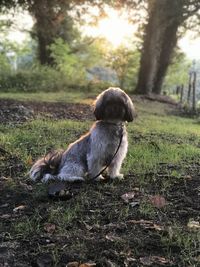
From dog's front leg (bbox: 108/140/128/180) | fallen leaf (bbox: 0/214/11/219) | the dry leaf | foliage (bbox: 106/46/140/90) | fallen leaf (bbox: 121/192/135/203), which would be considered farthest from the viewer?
foliage (bbox: 106/46/140/90)

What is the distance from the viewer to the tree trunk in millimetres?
26938

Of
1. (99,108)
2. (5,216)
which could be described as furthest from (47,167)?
(5,216)

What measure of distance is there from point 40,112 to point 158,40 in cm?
1456

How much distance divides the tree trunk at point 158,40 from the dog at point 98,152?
20067 millimetres

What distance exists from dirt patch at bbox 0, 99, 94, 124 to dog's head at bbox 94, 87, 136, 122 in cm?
665

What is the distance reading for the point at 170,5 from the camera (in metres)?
27.0

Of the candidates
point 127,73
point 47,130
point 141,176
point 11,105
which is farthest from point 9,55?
point 141,176

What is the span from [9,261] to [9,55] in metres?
53.1

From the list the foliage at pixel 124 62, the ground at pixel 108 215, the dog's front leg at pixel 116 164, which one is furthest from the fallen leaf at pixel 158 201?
the foliage at pixel 124 62

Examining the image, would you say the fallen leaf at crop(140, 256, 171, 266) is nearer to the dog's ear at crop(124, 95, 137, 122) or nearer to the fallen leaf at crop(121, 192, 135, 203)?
the fallen leaf at crop(121, 192, 135, 203)

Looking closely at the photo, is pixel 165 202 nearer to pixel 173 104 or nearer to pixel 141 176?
pixel 141 176

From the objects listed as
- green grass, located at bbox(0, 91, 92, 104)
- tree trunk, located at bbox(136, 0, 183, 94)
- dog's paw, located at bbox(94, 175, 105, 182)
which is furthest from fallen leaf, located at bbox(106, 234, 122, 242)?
tree trunk, located at bbox(136, 0, 183, 94)

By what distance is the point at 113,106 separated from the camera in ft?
22.7

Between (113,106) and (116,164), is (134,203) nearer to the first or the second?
(116,164)
